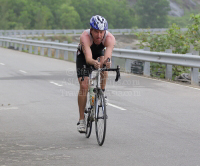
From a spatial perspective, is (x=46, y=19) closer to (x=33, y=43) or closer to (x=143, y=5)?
(x=143, y=5)

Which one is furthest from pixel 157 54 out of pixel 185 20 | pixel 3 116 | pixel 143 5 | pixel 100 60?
pixel 185 20

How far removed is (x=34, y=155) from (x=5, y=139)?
1215 millimetres

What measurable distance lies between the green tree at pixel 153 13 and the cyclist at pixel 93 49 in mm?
154800

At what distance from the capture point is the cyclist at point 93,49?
7164 mm

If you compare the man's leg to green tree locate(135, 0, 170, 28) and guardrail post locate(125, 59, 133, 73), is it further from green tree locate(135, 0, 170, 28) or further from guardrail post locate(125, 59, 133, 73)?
green tree locate(135, 0, 170, 28)

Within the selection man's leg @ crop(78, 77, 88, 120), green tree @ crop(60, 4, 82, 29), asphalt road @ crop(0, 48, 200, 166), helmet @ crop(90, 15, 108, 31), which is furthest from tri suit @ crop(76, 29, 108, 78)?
green tree @ crop(60, 4, 82, 29)

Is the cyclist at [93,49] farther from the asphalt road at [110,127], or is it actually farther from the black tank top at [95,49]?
the asphalt road at [110,127]

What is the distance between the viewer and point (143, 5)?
163 meters

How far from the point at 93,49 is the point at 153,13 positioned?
158168mm

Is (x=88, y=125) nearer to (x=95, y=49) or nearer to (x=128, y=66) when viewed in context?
(x=95, y=49)

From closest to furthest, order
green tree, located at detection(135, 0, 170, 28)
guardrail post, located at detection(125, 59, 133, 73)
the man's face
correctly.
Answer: the man's face, guardrail post, located at detection(125, 59, 133, 73), green tree, located at detection(135, 0, 170, 28)

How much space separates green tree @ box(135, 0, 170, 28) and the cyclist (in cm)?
15480

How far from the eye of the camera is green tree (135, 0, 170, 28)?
527 ft

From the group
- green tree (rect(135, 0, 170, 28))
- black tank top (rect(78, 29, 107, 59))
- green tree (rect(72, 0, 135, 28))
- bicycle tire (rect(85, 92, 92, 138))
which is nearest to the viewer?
black tank top (rect(78, 29, 107, 59))
